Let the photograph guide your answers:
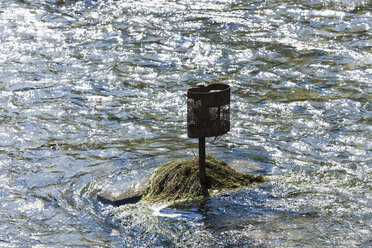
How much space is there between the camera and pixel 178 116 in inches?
399

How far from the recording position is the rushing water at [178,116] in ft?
21.2

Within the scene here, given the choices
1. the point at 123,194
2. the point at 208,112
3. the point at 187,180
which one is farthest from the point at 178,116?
the point at 208,112

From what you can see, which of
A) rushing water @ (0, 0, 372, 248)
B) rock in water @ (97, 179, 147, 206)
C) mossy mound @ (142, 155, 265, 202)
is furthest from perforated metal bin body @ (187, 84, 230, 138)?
rock in water @ (97, 179, 147, 206)

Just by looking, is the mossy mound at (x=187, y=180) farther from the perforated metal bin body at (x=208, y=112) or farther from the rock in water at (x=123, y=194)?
the perforated metal bin body at (x=208, y=112)

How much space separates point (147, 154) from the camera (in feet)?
28.1

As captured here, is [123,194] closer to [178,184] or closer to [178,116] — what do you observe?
[178,184]

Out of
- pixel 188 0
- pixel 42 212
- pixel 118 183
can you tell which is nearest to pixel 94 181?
pixel 118 183

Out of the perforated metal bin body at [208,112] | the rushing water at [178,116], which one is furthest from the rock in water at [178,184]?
the perforated metal bin body at [208,112]

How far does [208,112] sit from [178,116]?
372 centimetres

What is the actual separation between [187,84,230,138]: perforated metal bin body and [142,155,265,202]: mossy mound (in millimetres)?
636

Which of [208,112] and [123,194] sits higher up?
[208,112]

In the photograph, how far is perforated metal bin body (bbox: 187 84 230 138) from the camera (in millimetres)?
6396

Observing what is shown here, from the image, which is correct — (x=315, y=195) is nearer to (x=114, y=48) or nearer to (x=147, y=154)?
(x=147, y=154)

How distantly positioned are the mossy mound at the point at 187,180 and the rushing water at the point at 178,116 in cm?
19
